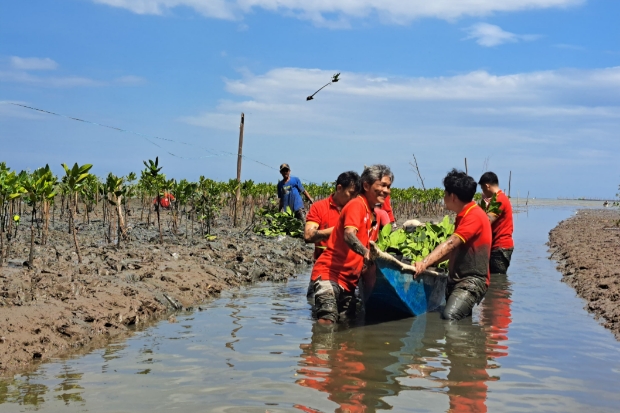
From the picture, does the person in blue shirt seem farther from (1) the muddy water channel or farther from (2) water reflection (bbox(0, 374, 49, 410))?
(2) water reflection (bbox(0, 374, 49, 410))

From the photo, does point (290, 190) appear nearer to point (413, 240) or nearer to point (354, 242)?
point (413, 240)

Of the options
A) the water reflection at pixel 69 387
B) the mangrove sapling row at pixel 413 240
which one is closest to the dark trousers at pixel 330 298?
the mangrove sapling row at pixel 413 240

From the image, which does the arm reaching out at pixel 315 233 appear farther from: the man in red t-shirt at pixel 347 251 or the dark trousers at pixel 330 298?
the dark trousers at pixel 330 298

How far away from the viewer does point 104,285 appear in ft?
26.6

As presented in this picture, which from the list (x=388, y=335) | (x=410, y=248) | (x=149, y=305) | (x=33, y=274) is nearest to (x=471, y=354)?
(x=388, y=335)

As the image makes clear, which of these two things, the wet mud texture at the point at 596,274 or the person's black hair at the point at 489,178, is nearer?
the wet mud texture at the point at 596,274

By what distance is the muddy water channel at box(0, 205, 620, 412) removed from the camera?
4.66 m

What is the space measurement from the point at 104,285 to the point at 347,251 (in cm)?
320

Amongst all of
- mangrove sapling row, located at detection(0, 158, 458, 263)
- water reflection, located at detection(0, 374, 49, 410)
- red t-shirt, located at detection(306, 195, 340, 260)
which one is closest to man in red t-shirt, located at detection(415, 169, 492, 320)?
red t-shirt, located at detection(306, 195, 340, 260)

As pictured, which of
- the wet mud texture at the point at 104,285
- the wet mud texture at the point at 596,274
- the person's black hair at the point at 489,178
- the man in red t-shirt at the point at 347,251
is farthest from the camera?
the person's black hair at the point at 489,178

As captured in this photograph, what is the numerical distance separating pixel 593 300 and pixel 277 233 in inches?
346

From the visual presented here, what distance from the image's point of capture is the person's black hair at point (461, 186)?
6923 mm

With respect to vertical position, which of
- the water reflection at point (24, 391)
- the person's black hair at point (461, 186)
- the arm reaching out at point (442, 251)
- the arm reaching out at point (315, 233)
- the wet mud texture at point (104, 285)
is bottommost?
the water reflection at point (24, 391)

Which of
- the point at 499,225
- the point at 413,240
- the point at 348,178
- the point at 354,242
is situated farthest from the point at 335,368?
the point at 499,225
